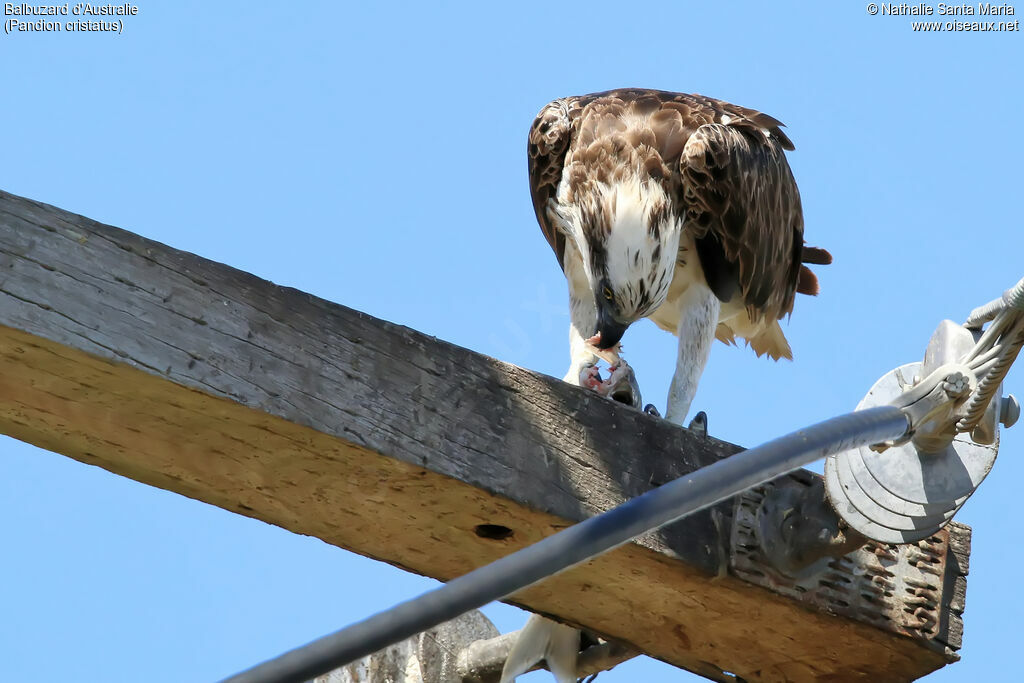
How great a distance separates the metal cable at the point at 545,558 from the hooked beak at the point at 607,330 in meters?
2.77

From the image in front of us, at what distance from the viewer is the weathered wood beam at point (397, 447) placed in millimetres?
2562

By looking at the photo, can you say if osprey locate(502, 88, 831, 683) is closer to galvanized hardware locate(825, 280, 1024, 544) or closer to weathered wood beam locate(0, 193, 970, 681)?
weathered wood beam locate(0, 193, 970, 681)

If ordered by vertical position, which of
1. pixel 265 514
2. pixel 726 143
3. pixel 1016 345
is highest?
pixel 726 143

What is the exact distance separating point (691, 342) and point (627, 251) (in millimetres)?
434

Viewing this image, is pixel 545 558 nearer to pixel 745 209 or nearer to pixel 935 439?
pixel 935 439

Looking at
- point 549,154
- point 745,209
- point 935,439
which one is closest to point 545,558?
point 935,439

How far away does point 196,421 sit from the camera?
268cm

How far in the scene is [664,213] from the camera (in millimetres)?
4934

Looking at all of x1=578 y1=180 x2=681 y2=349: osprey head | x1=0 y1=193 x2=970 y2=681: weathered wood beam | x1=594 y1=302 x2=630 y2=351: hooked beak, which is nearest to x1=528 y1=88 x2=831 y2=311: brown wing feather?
x1=578 y1=180 x2=681 y2=349: osprey head

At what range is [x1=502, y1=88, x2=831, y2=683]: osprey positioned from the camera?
490 centimetres

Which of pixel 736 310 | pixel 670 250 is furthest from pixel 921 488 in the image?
pixel 736 310

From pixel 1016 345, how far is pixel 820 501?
0.63 metres

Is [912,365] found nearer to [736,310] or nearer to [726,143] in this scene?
[726,143]

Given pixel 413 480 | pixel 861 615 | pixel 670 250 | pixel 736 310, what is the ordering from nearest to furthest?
pixel 413 480
pixel 861 615
pixel 670 250
pixel 736 310
